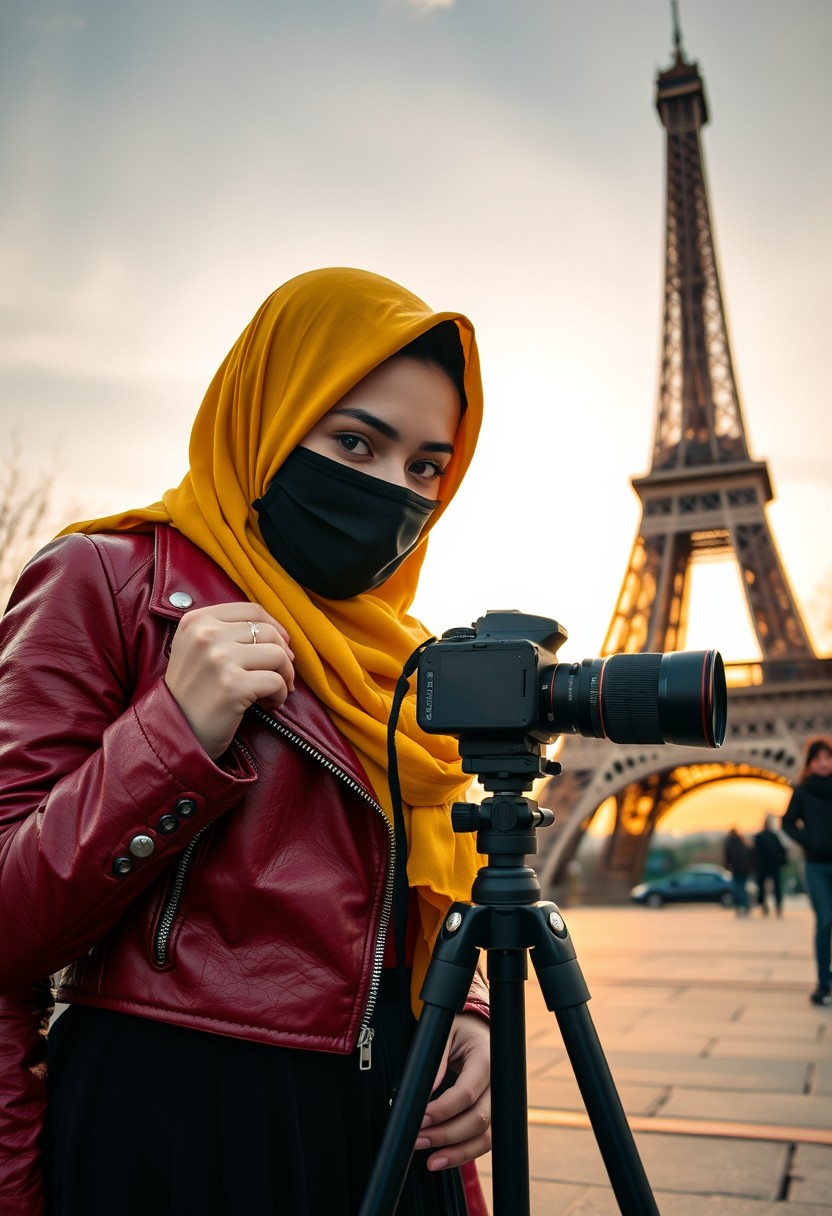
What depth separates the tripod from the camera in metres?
1.06

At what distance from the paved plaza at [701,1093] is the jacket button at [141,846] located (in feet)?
8.15

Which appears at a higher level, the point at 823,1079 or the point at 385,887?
the point at 385,887

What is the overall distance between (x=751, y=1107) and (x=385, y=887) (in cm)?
358

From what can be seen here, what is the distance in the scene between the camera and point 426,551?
5.81 ft

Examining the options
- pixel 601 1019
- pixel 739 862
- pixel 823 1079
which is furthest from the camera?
pixel 739 862

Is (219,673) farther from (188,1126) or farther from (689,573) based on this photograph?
(689,573)

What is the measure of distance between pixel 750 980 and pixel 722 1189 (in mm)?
5499

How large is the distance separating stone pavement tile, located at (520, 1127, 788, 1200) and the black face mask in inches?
103

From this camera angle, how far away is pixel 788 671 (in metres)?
21.6

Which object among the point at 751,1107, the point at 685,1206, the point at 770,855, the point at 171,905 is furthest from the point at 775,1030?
the point at 770,855

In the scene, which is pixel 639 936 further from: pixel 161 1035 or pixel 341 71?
pixel 161 1035

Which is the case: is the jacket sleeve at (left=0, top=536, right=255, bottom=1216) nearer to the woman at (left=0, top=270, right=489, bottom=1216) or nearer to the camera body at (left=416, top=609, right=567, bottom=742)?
the woman at (left=0, top=270, right=489, bottom=1216)

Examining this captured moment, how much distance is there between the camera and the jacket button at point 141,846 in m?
1.05

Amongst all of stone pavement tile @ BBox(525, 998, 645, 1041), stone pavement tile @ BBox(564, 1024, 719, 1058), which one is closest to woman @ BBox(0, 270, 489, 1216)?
stone pavement tile @ BBox(564, 1024, 719, 1058)
